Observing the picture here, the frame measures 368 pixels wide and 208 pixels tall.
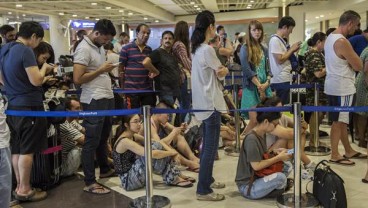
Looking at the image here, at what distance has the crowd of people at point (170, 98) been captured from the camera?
10.8 ft

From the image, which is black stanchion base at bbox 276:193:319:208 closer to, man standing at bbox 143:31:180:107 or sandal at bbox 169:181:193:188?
sandal at bbox 169:181:193:188

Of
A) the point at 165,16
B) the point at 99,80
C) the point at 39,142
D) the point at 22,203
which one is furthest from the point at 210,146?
the point at 165,16

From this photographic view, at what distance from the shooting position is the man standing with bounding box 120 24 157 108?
185 inches

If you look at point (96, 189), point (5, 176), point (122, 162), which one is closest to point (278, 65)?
point (122, 162)

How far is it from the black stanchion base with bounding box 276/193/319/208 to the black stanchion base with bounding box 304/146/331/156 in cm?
161

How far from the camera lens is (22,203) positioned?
352cm

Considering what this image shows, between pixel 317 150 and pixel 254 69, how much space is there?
4.59ft

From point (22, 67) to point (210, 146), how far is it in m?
1.63

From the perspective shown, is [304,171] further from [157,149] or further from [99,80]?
[99,80]

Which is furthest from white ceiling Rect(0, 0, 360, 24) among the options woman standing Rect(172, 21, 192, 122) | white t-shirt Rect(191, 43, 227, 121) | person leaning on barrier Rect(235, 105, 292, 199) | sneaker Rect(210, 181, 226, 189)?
person leaning on barrier Rect(235, 105, 292, 199)

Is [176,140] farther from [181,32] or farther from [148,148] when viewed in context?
[148,148]

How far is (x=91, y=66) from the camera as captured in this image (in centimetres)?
362

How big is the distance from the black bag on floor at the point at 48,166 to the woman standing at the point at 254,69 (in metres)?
2.00

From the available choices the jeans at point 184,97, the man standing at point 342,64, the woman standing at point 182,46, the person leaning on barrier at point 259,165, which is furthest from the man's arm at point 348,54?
the jeans at point 184,97
